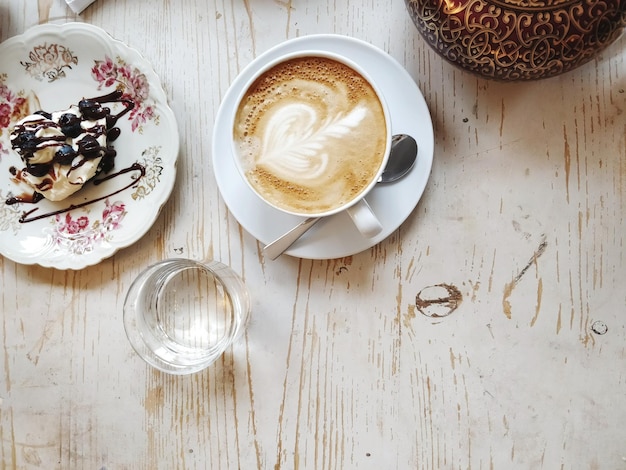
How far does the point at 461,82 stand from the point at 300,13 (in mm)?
279

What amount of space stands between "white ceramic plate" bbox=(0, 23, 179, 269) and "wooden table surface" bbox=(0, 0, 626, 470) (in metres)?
0.04

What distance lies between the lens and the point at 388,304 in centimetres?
101

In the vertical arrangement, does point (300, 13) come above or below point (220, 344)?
above

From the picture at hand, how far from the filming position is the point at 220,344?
1.01 meters

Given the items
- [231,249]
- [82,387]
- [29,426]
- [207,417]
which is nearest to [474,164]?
[231,249]

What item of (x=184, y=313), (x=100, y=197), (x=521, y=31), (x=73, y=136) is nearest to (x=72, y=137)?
(x=73, y=136)

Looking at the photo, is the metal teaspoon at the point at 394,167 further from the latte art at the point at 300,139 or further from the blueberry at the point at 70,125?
the blueberry at the point at 70,125

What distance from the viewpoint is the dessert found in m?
1.00

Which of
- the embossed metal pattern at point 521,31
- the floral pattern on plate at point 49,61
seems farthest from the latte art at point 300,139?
the floral pattern on plate at point 49,61

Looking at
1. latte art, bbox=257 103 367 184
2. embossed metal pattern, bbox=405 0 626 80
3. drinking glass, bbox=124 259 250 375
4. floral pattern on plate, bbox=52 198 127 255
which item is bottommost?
drinking glass, bbox=124 259 250 375

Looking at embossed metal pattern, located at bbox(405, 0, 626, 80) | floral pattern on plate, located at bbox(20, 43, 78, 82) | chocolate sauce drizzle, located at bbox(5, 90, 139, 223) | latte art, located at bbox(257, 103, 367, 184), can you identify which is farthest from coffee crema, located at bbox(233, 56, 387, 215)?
floral pattern on plate, located at bbox(20, 43, 78, 82)

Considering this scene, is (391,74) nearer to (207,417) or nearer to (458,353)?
(458,353)

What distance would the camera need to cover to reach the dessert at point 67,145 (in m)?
1.00

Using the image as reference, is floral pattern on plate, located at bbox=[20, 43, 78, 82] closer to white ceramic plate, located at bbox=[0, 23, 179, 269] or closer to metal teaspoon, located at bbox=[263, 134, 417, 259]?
white ceramic plate, located at bbox=[0, 23, 179, 269]
